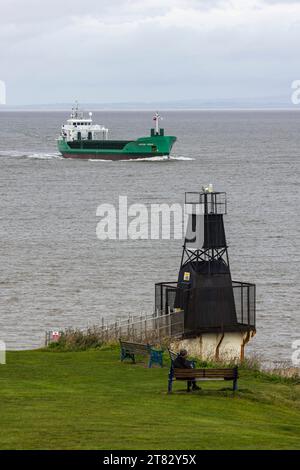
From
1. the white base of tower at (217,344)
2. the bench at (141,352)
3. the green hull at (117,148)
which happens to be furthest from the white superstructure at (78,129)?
the bench at (141,352)

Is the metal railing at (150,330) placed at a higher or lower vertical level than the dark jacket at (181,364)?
lower

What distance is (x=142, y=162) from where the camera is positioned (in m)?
129

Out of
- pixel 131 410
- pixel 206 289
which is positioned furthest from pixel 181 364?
pixel 206 289

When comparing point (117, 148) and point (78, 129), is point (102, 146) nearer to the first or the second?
point (117, 148)

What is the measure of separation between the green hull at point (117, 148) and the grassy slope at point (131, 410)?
107 m

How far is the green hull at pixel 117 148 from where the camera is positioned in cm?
12850

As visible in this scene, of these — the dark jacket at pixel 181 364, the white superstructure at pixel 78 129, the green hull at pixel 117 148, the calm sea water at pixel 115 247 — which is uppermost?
the white superstructure at pixel 78 129

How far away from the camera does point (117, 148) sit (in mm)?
129625

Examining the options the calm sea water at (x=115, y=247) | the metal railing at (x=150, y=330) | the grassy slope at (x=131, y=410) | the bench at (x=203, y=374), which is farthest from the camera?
the calm sea water at (x=115, y=247)

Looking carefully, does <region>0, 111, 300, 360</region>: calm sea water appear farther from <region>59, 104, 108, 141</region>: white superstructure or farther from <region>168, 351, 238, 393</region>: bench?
<region>168, 351, 238, 393</region>: bench

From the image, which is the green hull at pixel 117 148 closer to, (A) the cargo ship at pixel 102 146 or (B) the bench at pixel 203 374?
(A) the cargo ship at pixel 102 146

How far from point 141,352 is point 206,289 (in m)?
4.17

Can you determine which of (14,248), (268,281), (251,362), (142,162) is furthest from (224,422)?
(142,162)

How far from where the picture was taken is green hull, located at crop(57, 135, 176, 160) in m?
128
